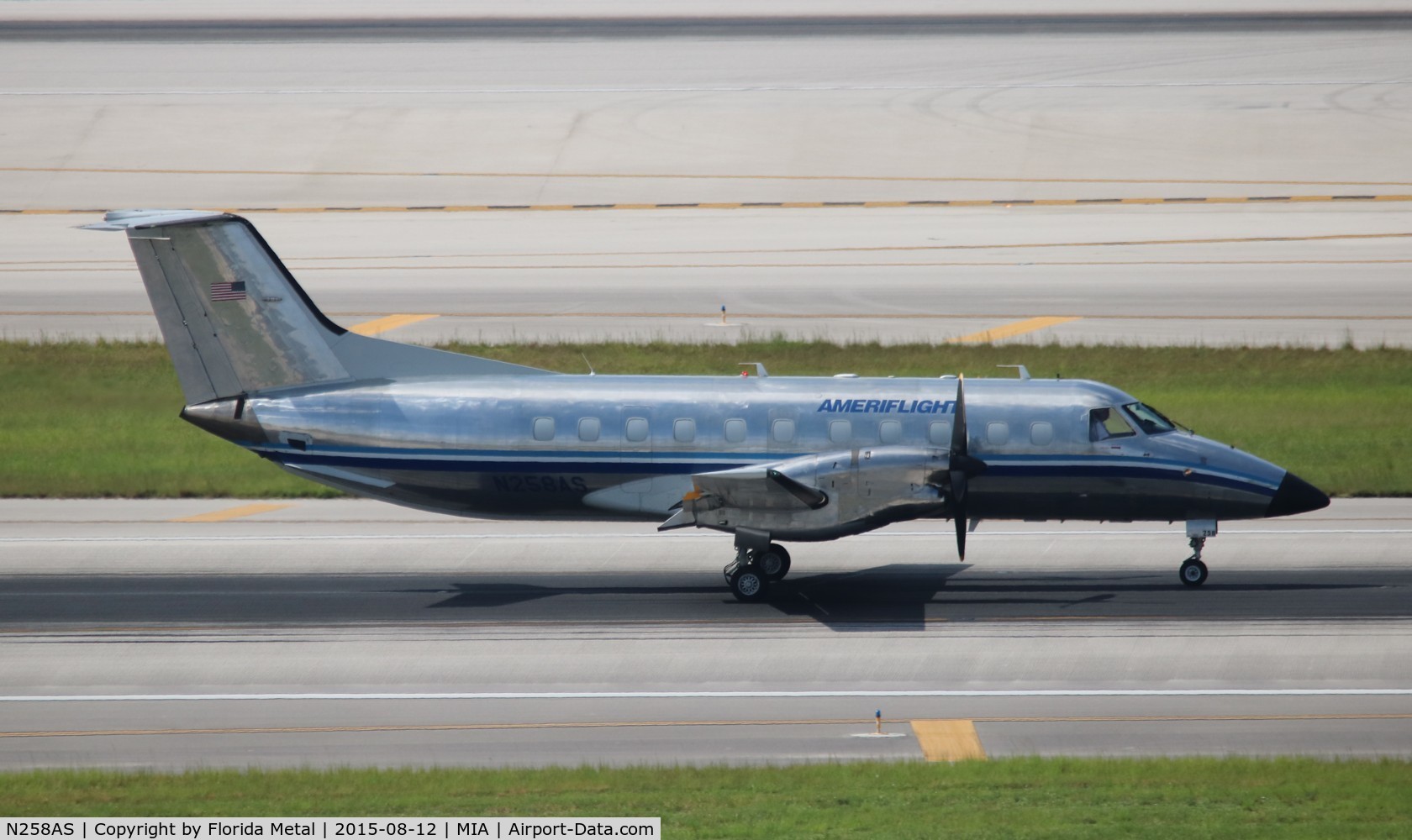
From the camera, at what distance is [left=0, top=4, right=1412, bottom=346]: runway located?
1606 inches

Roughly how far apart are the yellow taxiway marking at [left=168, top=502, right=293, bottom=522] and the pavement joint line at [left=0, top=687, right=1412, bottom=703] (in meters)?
9.46

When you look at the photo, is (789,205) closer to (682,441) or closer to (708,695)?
(682,441)

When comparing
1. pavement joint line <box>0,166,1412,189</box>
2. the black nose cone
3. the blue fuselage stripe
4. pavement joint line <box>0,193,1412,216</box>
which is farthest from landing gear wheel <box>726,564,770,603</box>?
pavement joint line <box>0,166,1412,189</box>

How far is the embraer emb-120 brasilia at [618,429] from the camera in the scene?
891 inches

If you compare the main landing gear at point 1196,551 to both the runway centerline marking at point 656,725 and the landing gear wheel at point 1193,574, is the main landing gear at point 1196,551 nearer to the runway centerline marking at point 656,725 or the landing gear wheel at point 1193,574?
the landing gear wheel at point 1193,574

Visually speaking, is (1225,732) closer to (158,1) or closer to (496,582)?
(496,582)

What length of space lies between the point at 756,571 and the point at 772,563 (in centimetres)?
29

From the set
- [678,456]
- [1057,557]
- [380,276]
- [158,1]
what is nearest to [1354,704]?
[1057,557]

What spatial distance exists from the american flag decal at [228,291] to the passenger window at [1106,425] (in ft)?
43.0

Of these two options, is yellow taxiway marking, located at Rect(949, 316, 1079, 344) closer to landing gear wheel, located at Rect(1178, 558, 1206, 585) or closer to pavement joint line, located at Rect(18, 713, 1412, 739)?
landing gear wheel, located at Rect(1178, 558, 1206, 585)

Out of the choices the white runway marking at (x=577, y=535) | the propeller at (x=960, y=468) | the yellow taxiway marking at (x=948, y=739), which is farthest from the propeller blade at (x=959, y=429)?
the white runway marking at (x=577, y=535)

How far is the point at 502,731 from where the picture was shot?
1723 cm

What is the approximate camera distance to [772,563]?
22.5 m

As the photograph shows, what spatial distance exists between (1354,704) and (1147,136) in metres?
41.3
